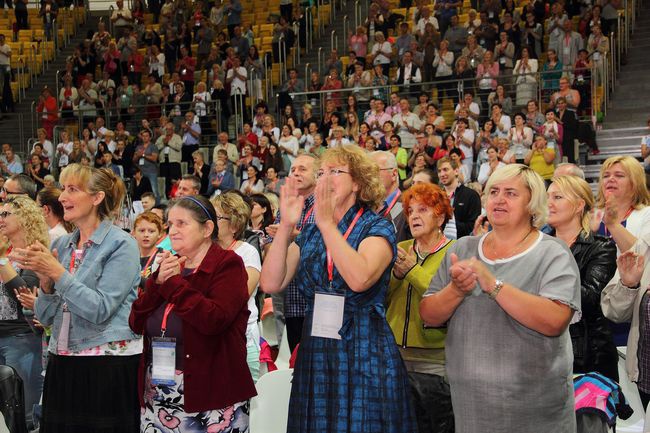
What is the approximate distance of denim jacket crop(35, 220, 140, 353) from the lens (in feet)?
11.4

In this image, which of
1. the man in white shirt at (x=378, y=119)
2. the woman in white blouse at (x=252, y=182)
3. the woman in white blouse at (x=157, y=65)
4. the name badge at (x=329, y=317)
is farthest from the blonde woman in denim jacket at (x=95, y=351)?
the woman in white blouse at (x=157, y=65)

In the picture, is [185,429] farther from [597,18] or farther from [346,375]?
[597,18]

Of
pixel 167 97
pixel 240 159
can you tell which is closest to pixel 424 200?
pixel 240 159

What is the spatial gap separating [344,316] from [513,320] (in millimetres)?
583

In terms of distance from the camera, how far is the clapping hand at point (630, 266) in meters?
3.33

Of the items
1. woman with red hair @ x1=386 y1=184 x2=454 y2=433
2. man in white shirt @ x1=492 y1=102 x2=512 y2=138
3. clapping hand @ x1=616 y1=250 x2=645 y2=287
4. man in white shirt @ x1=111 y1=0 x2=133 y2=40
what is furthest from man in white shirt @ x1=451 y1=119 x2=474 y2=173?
man in white shirt @ x1=111 y1=0 x2=133 y2=40

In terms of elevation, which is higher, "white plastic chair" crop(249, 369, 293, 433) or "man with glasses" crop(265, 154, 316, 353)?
"man with glasses" crop(265, 154, 316, 353)

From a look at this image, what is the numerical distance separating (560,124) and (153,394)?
28.5 feet

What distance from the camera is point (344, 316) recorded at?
296 centimetres

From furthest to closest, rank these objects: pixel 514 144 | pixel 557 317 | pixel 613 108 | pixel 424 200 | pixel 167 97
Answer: pixel 167 97 < pixel 613 108 < pixel 514 144 < pixel 424 200 < pixel 557 317

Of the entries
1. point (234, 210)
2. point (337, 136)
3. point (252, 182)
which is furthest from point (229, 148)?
point (234, 210)

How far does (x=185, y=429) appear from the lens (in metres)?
3.26

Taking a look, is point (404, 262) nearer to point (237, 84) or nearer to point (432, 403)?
point (432, 403)

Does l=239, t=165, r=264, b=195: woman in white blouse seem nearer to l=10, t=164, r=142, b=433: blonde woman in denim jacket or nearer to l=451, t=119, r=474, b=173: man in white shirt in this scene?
l=451, t=119, r=474, b=173: man in white shirt
